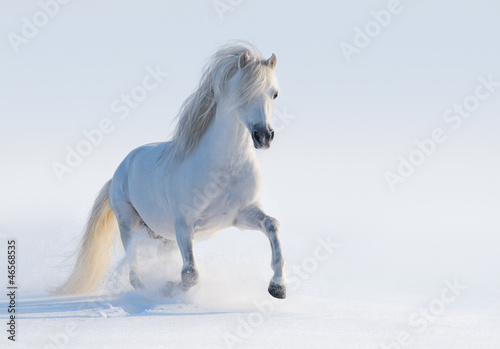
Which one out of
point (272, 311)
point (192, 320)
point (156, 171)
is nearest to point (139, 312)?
point (192, 320)

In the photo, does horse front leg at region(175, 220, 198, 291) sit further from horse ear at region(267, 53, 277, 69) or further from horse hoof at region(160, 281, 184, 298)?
horse ear at region(267, 53, 277, 69)

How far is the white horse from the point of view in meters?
5.48

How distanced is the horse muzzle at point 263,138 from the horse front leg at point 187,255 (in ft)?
3.75

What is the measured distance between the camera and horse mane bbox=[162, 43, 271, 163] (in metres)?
5.53

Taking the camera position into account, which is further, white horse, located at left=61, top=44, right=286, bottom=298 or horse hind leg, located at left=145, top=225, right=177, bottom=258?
horse hind leg, located at left=145, top=225, right=177, bottom=258

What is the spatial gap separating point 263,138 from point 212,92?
40.2 inches

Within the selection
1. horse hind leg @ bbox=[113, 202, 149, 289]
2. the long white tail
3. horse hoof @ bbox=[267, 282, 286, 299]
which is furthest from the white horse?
the long white tail

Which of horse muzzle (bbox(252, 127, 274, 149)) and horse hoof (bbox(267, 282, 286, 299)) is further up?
horse muzzle (bbox(252, 127, 274, 149))

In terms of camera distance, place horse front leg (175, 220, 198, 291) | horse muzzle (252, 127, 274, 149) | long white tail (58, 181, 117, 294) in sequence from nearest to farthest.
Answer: horse muzzle (252, 127, 274, 149), horse front leg (175, 220, 198, 291), long white tail (58, 181, 117, 294)

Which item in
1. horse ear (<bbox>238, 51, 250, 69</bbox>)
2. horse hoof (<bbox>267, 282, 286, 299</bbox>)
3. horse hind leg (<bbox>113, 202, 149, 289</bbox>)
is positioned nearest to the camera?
horse hoof (<bbox>267, 282, 286, 299</bbox>)

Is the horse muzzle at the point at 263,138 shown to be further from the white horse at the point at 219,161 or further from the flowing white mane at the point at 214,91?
the flowing white mane at the point at 214,91

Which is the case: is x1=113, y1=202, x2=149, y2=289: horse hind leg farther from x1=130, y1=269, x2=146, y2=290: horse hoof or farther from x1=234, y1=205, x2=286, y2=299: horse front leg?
x1=234, y1=205, x2=286, y2=299: horse front leg

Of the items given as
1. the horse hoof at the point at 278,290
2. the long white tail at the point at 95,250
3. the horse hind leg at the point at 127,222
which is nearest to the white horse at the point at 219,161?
the horse hoof at the point at 278,290

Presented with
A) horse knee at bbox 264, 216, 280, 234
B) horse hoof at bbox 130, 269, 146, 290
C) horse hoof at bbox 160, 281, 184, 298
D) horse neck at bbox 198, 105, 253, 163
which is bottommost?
horse hoof at bbox 130, 269, 146, 290
